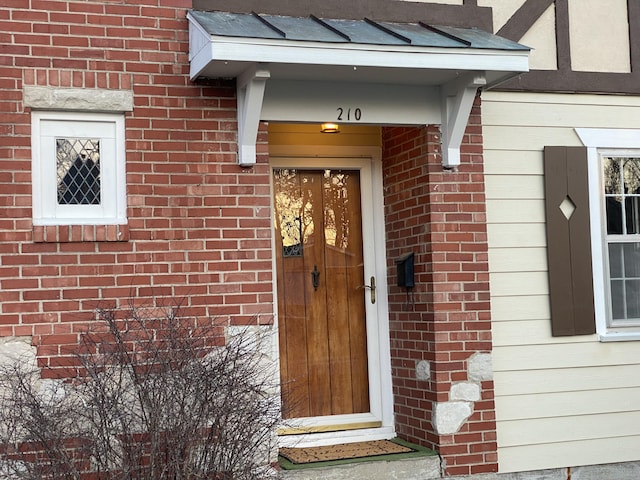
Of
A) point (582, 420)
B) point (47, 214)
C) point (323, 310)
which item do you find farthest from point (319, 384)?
point (47, 214)

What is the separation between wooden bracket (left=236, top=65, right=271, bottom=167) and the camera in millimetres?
6152

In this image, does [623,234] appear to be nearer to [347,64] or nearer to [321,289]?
[321,289]

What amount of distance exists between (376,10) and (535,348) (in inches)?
113

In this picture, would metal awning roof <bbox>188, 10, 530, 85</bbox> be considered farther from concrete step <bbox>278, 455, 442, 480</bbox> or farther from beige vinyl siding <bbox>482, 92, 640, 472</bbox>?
concrete step <bbox>278, 455, 442, 480</bbox>

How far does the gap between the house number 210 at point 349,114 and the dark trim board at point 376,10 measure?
705mm

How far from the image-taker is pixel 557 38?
7.51 m

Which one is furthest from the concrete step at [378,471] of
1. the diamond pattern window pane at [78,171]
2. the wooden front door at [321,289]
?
the diamond pattern window pane at [78,171]

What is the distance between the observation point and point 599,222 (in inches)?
296

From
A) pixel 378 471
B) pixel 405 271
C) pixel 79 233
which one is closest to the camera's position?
pixel 79 233

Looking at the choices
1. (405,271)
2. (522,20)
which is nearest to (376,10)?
(522,20)

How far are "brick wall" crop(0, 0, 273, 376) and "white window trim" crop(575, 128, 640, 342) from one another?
275cm

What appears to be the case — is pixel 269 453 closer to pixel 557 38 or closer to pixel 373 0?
pixel 373 0

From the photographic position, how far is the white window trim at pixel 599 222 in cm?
746

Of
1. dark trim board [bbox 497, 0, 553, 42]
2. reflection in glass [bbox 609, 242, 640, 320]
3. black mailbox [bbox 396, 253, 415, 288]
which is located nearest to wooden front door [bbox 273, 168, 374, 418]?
black mailbox [bbox 396, 253, 415, 288]
